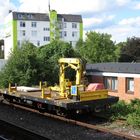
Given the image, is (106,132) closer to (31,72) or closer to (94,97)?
(94,97)

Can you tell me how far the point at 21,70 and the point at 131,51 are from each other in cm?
5266

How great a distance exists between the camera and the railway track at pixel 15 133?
12.9m

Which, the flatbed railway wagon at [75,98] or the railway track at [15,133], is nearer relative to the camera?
the railway track at [15,133]

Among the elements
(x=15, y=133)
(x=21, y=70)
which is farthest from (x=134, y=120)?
(x=21, y=70)

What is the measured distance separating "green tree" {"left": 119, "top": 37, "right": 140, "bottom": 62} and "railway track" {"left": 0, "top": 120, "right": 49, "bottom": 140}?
6583 cm

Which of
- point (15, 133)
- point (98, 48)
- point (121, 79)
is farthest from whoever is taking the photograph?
point (98, 48)

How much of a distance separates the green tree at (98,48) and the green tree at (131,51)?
14.0m

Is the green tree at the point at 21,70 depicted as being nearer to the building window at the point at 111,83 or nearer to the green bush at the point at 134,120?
the building window at the point at 111,83

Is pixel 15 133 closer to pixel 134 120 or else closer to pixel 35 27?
pixel 134 120

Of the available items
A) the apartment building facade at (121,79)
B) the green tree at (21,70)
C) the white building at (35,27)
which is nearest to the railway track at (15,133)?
the apartment building facade at (121,79)

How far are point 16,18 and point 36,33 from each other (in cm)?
696

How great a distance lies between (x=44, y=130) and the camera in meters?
14.4

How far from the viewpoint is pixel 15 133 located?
13805mm

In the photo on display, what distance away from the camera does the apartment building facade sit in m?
25.6
